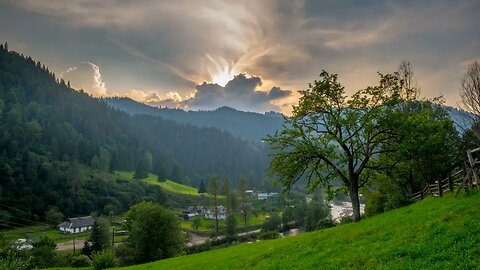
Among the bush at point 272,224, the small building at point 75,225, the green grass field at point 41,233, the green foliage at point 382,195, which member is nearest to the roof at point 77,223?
the small building at point 75,225

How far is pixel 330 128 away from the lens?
39188mm

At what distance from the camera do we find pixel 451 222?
687 inches

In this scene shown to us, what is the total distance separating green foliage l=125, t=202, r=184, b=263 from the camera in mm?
71125

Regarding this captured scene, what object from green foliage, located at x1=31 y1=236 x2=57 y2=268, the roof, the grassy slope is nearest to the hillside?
the grassy slope

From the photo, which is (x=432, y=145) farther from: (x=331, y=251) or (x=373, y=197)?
(x=331, y=251)

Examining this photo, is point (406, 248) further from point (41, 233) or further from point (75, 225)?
point (75, 225)

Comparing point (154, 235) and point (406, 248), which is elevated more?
point (406, 248)

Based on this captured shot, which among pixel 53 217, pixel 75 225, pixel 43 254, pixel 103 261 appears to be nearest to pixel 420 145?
pixel 103 261

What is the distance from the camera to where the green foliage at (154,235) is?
2800 inches

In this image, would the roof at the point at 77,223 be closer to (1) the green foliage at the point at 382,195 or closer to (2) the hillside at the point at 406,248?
(1) the green foliage at the point at 382,195

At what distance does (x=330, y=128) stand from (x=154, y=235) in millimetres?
48163

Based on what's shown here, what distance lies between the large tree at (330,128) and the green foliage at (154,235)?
41992 millimetres

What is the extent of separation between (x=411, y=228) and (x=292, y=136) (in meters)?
20.0

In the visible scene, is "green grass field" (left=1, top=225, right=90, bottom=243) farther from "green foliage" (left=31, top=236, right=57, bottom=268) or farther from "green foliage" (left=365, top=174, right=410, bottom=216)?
"green foliage" (left=365, top=174, right=410, bottom=216)
